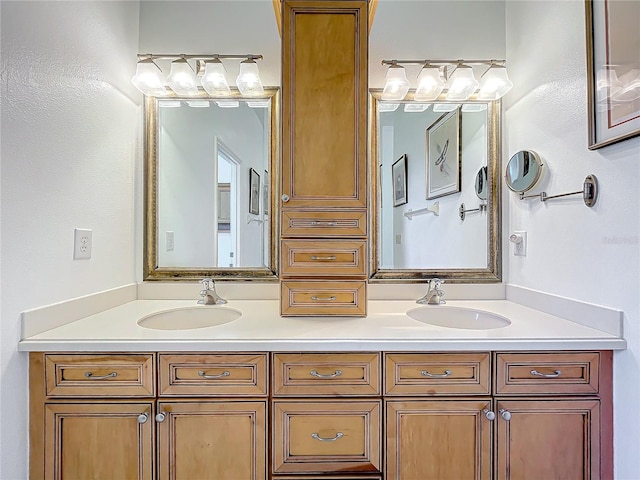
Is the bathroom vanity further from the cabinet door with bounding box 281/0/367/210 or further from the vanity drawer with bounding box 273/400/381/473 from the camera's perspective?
the cabinet door with bounding box 281/0/367/210

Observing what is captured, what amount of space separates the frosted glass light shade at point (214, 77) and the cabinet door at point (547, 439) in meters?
1.68

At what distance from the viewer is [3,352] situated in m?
0.95

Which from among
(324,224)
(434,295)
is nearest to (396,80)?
(324,224)

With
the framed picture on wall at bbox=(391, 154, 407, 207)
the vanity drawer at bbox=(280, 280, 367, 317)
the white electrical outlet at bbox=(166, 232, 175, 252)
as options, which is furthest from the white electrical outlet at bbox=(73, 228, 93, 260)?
the framed picture on wall at bbox=(391, 154, 407, 207)

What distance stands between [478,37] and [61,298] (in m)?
2.11

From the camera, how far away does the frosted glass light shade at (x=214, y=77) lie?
1.54 metres

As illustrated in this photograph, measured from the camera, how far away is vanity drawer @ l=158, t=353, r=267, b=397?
1.05 metres

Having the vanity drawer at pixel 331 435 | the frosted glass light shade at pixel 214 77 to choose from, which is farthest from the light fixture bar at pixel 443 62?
the vanity drawer at pixel 331 435

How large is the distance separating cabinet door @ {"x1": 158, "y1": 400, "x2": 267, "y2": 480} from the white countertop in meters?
0.20

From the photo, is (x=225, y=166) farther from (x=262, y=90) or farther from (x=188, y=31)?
(x=188, y=31)

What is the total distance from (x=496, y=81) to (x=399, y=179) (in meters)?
0.61

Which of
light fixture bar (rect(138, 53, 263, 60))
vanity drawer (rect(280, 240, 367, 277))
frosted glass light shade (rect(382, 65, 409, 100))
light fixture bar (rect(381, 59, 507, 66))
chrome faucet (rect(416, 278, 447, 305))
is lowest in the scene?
chrome faucet (rect(416, 278, 447, 305))

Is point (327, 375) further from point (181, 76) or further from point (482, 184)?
point (181, 76)

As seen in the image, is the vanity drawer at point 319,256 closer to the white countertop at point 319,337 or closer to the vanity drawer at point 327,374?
the white countertop at point 319,337
